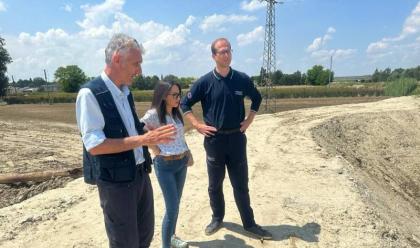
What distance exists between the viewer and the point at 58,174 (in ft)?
29.2

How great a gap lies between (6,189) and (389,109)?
15.3m

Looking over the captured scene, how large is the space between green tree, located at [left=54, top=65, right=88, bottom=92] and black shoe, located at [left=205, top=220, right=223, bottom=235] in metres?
93.9

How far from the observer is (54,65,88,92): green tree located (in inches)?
3728

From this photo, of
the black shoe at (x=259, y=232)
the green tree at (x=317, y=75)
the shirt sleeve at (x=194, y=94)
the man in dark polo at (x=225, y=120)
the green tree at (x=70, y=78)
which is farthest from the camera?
the green tree at (x=70, y=78)

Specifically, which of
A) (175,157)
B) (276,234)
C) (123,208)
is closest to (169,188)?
(175,157)

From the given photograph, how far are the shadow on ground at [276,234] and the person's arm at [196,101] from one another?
50.2 inches

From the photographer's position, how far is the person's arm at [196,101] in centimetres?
484

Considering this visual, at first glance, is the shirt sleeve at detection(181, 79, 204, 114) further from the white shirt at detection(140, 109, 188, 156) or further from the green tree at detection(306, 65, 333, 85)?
the green tree at detection(306, 65, 333, 85)

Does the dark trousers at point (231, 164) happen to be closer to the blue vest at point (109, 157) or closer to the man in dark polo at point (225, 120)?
the man in dark polo at point (225, 120)

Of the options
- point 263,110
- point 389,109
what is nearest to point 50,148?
point 389,109

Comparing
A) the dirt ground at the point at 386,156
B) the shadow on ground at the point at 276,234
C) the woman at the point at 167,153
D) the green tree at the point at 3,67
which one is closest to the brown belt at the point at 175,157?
the woman at the point at 167,153

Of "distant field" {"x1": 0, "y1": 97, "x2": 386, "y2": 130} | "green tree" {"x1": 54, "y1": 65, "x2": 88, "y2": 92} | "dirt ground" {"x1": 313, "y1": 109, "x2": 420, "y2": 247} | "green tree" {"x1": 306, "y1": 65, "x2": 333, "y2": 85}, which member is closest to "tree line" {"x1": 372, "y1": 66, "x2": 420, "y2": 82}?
"green tree" {"x1": 306, "y1": 65, "x2": 333, "y2": 85}

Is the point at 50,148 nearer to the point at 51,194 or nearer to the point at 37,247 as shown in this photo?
the point at 51,194

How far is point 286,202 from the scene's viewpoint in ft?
21.4
